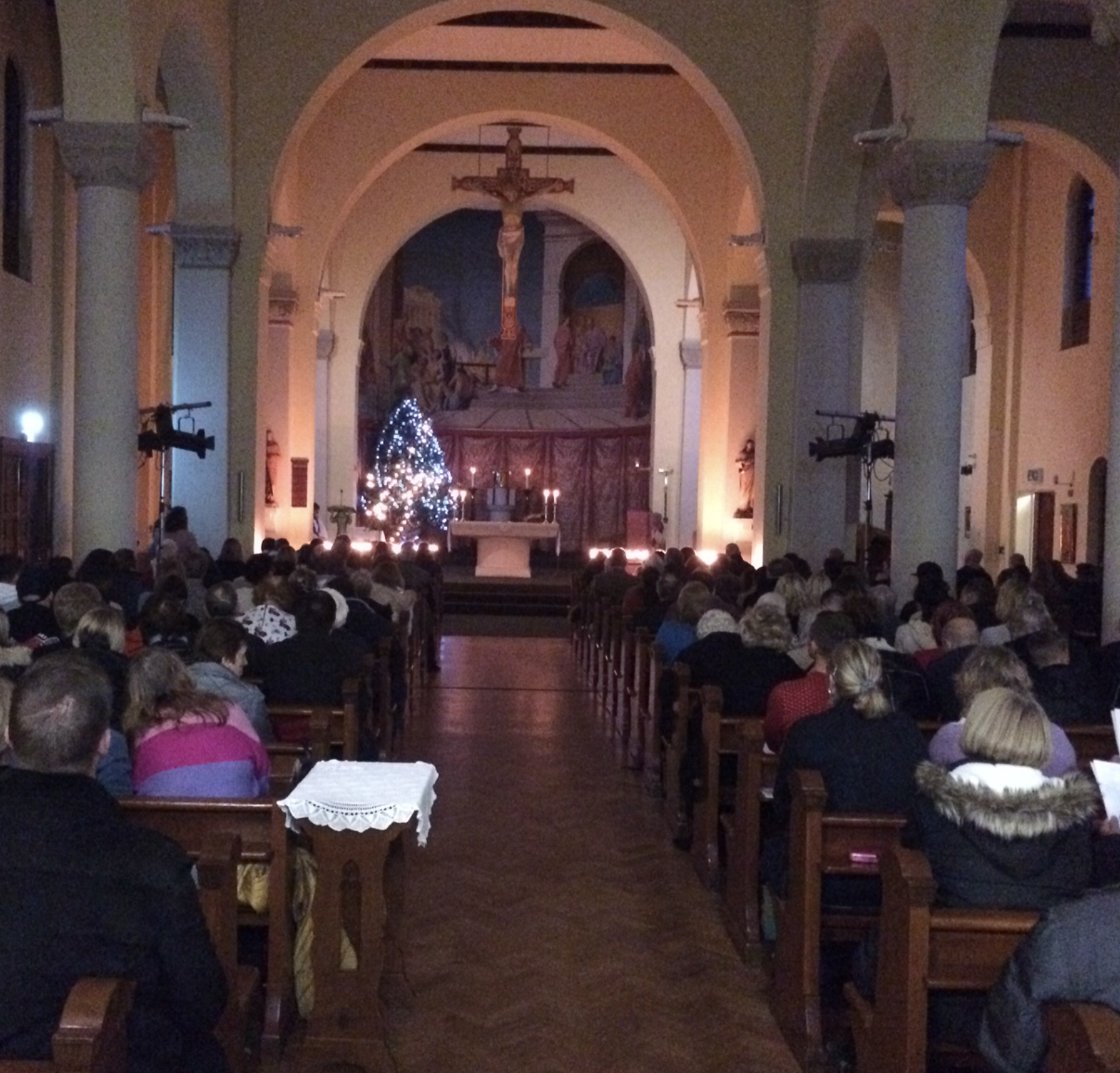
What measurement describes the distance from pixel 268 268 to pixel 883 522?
11.9 metres

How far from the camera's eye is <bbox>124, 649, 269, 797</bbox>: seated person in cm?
425

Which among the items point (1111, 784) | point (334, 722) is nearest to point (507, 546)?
point (334, 722)

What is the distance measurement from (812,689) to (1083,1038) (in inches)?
128

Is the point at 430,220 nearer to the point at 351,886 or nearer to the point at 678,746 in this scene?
the point at 678,746

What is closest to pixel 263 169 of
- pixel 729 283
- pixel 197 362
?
pixel 197 362

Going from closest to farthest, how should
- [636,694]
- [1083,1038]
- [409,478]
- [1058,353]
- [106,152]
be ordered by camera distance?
1. [1083,1038]
2. [636,694]
3. [106,152]
4. [1058,353]
5. [409,478]

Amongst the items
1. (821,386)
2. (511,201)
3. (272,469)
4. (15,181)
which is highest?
(511,201)

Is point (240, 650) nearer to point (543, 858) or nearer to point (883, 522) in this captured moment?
point (543, 858)

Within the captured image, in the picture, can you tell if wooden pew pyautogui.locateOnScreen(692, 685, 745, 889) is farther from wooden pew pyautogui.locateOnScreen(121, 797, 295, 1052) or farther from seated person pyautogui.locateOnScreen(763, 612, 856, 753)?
wooden pew pyautogui.locateOnScreen(121, 797, 295, 1052)

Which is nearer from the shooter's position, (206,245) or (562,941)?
(562,941)

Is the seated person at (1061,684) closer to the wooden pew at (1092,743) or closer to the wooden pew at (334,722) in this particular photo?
the wooden pew at (1092,743)

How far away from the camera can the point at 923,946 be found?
3.17m

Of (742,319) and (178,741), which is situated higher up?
(742,319)

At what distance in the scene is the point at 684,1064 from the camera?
4301mm
